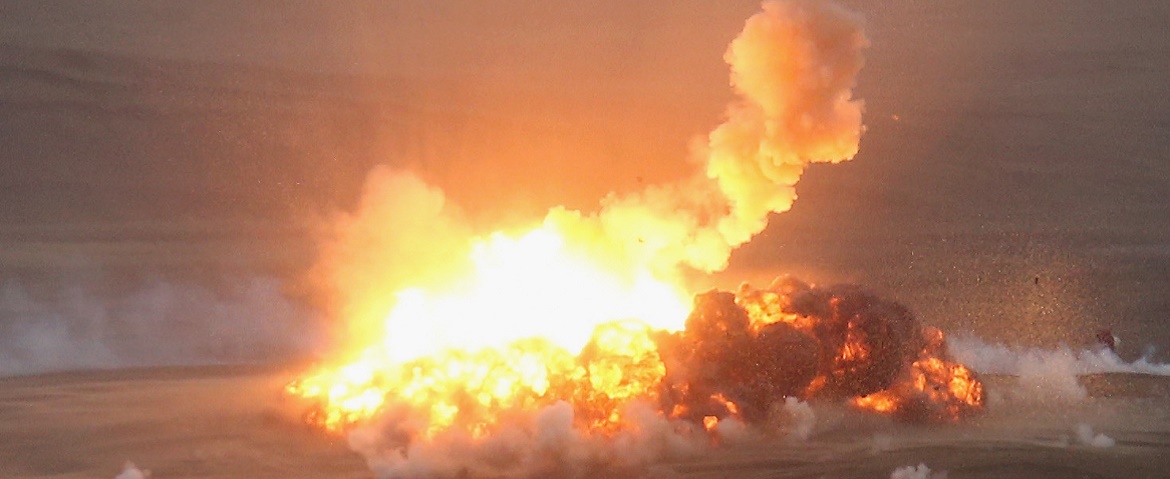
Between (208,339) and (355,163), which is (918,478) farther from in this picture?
(355,163)

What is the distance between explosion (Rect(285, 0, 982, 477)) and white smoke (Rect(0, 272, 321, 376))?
8239 mm

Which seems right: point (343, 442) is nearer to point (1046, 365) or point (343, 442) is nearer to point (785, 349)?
point (785, 349)

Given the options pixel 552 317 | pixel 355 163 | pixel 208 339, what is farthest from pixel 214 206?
pixel 552 317

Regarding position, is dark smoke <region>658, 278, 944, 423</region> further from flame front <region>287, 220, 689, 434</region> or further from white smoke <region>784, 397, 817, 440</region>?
flame front <region>287, 220, 689, 434</region>

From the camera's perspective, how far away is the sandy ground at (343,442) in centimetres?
2838

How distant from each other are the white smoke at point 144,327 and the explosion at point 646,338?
324 inches

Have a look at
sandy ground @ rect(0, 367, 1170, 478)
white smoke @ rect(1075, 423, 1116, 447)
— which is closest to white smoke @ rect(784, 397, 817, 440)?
sandy ground @ rect(0, 367, 1170, 478)

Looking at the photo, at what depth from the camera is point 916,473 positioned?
27.9 m

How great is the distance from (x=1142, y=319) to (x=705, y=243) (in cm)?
2228

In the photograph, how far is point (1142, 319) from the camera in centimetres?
4975

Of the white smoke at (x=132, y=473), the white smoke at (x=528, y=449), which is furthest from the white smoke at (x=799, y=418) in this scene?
the white smoke at (x=132, y=473)

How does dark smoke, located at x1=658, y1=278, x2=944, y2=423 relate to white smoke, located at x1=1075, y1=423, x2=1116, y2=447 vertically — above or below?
above

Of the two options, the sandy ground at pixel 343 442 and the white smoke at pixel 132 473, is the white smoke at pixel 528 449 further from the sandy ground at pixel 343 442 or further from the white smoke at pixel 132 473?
the white smoke at pixel 132 473

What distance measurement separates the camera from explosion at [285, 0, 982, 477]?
1172 inches
